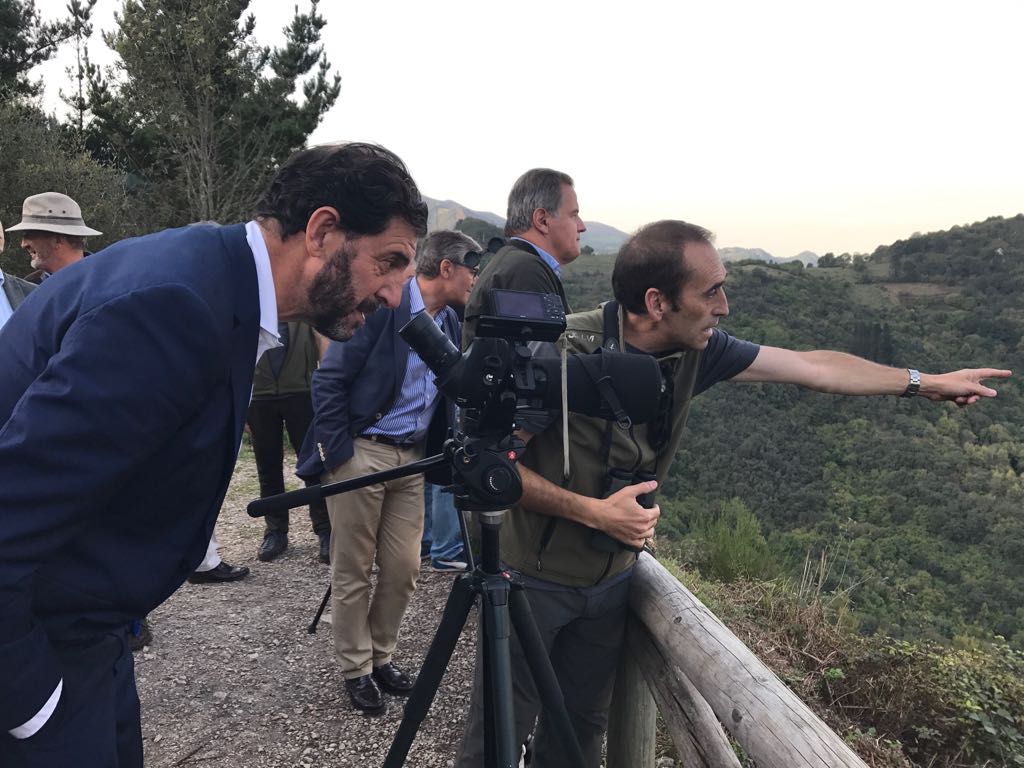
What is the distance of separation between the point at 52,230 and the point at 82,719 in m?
3.22

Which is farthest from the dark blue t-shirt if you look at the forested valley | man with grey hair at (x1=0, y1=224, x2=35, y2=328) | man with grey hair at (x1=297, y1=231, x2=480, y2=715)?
man with grey hair at (x1=0, y1=224, x2=35, y2=328)

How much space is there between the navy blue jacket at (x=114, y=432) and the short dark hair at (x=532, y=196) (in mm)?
2250

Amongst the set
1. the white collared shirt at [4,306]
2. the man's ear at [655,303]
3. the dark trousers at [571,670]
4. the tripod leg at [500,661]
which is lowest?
the dark trousers at [571,670]

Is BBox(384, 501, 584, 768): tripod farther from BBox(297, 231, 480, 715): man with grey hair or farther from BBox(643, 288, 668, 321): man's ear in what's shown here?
BBox(297, 231, 480, 715): man with grey hair

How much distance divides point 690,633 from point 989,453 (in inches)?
1435

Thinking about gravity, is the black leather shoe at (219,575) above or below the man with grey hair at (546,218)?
below

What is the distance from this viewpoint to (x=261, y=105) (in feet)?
66.4

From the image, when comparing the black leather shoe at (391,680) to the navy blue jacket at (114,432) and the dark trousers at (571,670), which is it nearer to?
the dark trousers at (571,670)

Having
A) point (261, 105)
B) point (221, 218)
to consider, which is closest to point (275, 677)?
point (221, 218)

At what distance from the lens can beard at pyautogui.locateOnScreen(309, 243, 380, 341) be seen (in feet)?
4.12

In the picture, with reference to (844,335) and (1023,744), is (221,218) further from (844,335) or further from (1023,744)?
(844,335)

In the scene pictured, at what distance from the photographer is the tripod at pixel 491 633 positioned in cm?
146

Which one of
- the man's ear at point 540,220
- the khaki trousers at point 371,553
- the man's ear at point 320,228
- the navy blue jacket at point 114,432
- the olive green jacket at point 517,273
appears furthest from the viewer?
the man's ear at point 540,220

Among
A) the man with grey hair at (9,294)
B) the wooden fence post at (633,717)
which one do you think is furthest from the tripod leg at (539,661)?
the man with grey hair at (9,294)
